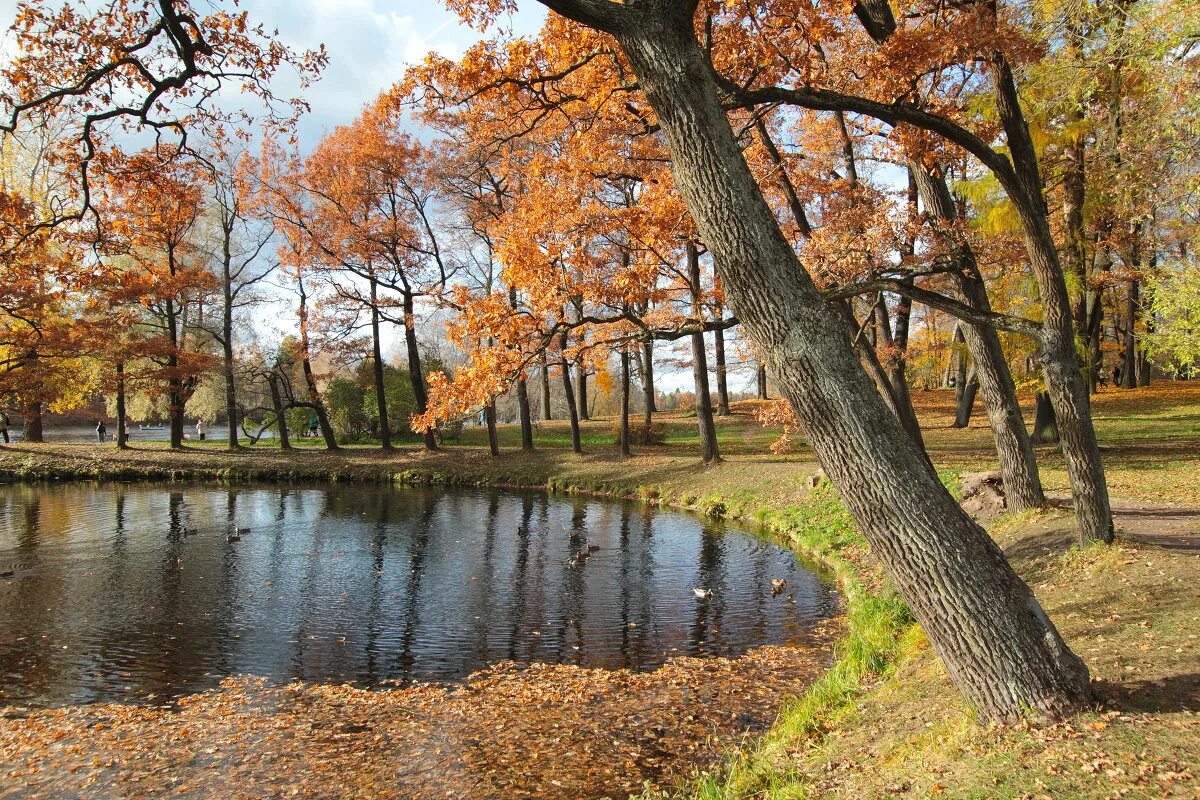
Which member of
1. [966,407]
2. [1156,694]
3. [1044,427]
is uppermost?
[966,407]

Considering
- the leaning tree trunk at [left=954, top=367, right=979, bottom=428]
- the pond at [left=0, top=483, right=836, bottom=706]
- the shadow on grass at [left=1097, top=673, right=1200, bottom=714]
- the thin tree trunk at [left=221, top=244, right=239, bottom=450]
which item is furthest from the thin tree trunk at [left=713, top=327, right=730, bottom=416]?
the shadow on grass at [left=1097, top=673, right=1200, bottom=714]

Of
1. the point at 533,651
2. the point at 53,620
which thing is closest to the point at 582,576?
the point at 533,651

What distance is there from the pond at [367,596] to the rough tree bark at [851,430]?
183 inches

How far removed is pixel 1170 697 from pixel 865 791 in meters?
2.01

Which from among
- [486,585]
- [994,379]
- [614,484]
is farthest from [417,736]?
[614,484]

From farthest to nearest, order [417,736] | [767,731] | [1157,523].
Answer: [1157,523], [417,736], [767,731]

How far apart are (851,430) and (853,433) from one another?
21 millimetres

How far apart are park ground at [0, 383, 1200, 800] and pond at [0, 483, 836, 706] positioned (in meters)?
0.77

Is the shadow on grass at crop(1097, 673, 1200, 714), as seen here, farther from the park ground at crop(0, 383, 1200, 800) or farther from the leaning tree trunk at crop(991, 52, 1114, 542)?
the leaning tree trunk at crop(991, 52, 1114, 542)

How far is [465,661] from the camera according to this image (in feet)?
28.1

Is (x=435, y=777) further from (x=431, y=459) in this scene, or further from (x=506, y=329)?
(x=431, y=459)

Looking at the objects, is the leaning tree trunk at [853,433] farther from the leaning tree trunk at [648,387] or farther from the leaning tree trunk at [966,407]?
the leaning tree trunk at [648,387]

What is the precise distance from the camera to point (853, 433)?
166 inches

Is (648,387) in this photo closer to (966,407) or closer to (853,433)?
(966,407)
